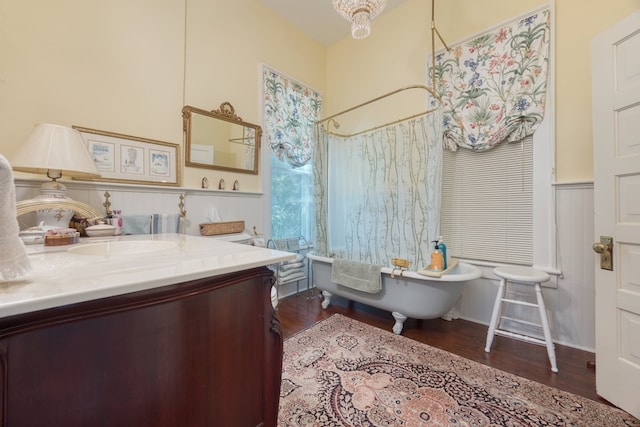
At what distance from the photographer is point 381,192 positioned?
2.50 meters

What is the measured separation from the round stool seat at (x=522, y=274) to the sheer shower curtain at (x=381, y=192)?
21.3 inches

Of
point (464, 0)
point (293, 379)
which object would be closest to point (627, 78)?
point (464, 0)

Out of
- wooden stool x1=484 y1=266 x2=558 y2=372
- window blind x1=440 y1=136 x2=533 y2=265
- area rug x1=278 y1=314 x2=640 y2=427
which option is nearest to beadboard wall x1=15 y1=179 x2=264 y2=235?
area rug x1=278 y1=314 x2=640 y2=427

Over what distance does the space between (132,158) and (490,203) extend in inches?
119

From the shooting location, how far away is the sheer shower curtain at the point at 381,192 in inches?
86.4

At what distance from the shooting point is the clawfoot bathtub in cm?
201

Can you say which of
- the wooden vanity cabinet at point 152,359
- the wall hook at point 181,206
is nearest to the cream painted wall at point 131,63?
the wall hook at point 181,206

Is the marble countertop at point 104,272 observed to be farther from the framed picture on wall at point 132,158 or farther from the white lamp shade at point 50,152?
the framed picture on wall at point 132,158

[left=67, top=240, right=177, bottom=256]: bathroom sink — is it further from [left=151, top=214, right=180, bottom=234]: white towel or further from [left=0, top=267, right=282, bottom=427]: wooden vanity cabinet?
[left=151, top=214, right=180, bottom=234]: white towel

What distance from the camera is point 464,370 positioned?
1683 millimetres

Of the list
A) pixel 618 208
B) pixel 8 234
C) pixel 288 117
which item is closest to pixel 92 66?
pixel 288 117

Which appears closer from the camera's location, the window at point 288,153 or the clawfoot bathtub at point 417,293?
the clawfoot bathtub at point 417,293

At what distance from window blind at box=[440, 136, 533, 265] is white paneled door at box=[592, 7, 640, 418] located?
69 centimetres

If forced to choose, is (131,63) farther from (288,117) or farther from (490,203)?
(490,203)
